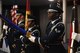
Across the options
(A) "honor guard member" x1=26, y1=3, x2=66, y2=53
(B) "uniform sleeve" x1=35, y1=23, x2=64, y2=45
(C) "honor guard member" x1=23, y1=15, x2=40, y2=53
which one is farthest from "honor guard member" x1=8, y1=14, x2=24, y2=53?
(B) "uniform sleeve" x1=35, y1=23, x2=64, y2=45

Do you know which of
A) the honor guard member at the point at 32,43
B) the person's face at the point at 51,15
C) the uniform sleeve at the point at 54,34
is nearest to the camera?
the uniform sleeve at the point at 54,34

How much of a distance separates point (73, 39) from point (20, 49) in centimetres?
159

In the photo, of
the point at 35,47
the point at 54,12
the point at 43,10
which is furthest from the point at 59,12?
the point at 43,10

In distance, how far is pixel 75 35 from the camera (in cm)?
373

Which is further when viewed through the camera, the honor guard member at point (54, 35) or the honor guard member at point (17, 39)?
the honor guard member at point (17, 39)

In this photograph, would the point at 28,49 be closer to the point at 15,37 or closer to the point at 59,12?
the point at 15,37

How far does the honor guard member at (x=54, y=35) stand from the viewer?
3463 millimetres

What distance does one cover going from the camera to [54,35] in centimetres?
345

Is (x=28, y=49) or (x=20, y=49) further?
(x=20, y=49)

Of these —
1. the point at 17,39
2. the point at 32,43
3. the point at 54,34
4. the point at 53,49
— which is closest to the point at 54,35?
the point at 54,34

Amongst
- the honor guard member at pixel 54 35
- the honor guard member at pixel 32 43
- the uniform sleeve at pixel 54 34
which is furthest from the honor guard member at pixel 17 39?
the uniform sleeve at pixel 54 34

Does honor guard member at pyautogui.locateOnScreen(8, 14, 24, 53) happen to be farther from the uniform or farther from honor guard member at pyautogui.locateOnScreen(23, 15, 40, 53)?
the uniform

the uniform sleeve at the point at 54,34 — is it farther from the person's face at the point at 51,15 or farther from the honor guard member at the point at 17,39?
the honor guard member at the point at 17,39

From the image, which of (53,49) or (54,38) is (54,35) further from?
(53,49)
